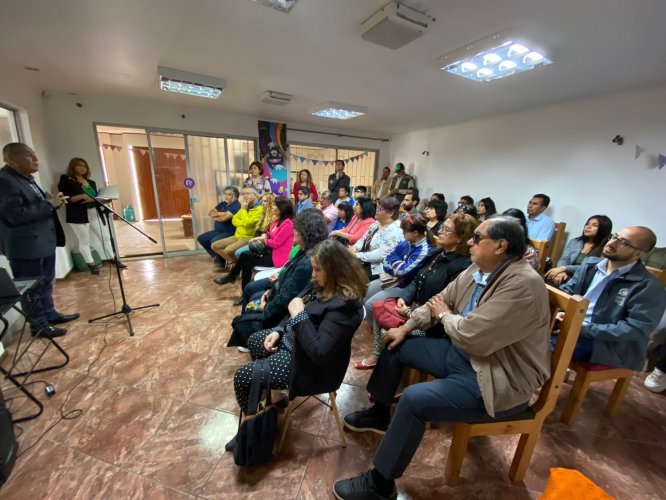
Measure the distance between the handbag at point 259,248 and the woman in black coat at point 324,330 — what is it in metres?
1.62

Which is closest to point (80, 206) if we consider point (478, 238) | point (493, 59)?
point (478, 238)

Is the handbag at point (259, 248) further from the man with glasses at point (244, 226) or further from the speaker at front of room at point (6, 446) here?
the speaker at front of room at point (6, 446)

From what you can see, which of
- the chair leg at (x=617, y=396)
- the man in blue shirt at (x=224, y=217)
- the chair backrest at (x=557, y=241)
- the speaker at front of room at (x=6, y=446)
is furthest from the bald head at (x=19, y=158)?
the chair backrest at (x=557, y=241)

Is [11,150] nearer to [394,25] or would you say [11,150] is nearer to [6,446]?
[6,446]

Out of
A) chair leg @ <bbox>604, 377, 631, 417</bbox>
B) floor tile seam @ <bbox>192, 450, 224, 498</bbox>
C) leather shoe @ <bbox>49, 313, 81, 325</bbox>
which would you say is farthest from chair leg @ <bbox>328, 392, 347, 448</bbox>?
leather shoe @ <bbox>49, 313, 81, 325</bbox>

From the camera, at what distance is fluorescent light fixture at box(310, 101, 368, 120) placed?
401 cm

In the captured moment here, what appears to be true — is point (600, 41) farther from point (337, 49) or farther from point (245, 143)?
point (245, 143)

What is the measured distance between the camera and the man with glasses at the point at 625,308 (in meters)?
1.44

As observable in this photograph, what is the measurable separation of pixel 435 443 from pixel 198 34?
3.16 metres

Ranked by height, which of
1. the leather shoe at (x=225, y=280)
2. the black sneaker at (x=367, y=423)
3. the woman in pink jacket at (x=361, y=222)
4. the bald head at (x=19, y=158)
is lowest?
the leather shoe at (x=225, y=280)

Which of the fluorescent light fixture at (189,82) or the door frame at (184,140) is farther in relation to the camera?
the door frame at (184,140)

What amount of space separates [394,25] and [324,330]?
1925 millimetres

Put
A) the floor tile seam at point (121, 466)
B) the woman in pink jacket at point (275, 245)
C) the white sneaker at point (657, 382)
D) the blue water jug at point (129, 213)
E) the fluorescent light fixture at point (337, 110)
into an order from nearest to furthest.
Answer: the floor tile seam at point (121, 466), the white sneaker at point (657, 382), the woman in pink jacket at point (275, 245), the fluorescent light fixture at point (337, 110), the blue water jug at point (129, 213)

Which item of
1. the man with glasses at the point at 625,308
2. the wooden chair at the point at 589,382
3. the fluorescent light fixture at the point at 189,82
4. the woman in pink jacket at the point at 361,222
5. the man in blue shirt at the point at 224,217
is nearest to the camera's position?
the man with glasses at the point at 625,308
